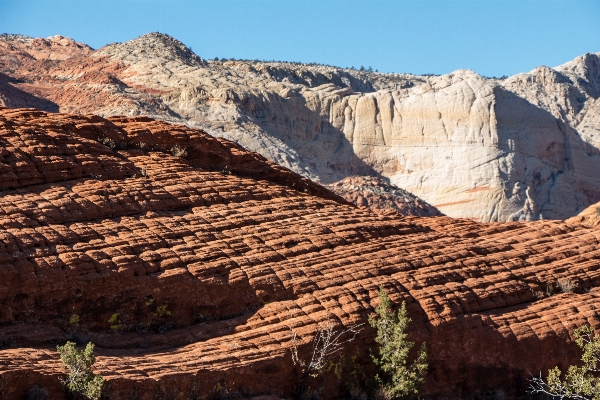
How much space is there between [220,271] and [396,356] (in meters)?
4.15

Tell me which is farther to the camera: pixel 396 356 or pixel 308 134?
pixel 308 134

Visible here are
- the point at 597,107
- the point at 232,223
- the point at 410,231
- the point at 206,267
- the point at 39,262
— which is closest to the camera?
the point at 39,262

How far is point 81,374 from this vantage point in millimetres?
14258

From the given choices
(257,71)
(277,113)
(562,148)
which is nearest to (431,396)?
(277,113)

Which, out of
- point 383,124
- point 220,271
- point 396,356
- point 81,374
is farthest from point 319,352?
point 383,124

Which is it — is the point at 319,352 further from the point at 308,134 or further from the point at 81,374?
the point at 308,134

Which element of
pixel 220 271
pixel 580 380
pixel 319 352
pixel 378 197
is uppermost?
pixel 378 197

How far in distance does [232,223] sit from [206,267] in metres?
2.05

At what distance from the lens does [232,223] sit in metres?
20.7

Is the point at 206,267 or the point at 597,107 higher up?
the point at 597,107

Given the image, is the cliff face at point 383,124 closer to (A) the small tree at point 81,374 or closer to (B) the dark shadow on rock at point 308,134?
(B) the dark shadow on rock at point 308,134

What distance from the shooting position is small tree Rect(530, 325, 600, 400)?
17.4m

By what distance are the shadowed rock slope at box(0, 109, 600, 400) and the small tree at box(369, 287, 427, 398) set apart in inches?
18.1

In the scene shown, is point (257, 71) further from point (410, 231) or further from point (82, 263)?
point (82, 263)
